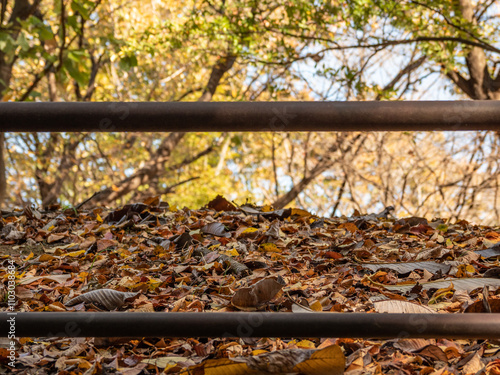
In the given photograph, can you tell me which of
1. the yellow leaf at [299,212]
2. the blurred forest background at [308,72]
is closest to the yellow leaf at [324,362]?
the yellow leaf at [299,212]

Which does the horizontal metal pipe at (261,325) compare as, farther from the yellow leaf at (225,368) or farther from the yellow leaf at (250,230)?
the yellow leaf at (250,230)

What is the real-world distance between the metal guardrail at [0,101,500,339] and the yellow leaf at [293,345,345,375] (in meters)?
0.22

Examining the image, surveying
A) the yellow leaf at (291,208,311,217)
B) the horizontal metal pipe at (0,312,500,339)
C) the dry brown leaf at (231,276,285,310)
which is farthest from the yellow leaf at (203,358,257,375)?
the yellow leaf at (291,208,311,217)

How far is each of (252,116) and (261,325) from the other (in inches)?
16.4

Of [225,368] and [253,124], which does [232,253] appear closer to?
[225,368]

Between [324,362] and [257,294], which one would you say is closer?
[324,362]

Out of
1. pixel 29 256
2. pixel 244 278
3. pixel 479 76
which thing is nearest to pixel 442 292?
pixel 244 278

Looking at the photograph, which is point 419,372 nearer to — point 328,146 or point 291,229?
point 291,229

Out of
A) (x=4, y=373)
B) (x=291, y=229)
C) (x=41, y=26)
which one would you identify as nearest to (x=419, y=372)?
(x=4, y=373)

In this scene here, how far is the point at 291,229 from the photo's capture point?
272 centimetres

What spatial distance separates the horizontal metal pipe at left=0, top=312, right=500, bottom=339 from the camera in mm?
933

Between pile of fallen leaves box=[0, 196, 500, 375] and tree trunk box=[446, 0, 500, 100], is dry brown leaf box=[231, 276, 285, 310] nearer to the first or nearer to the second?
pile of fallen leaves box=[0, 196, 500, 375]

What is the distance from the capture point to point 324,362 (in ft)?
3.72

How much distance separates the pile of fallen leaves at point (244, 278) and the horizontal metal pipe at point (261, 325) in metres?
0.23
